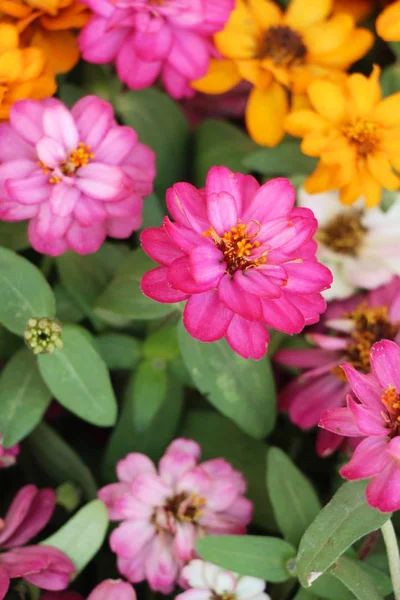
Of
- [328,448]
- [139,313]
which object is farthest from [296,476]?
[139,313]

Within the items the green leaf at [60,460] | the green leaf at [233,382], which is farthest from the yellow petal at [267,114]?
the green leaf at [60,460]

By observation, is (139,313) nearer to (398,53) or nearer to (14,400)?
(14,400)

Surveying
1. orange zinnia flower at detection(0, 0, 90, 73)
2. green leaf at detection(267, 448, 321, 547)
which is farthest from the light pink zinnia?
green leaf at detection(267, 448, 321, 547)

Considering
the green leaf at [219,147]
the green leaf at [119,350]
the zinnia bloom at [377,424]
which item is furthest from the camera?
the green leaf at [219,147]

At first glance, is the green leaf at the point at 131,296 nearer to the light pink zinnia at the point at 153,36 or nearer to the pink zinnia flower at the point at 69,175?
the pink zinnia flower at the point at 69,175

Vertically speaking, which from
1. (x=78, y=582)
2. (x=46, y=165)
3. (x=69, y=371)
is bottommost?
(x=78, y=582)
